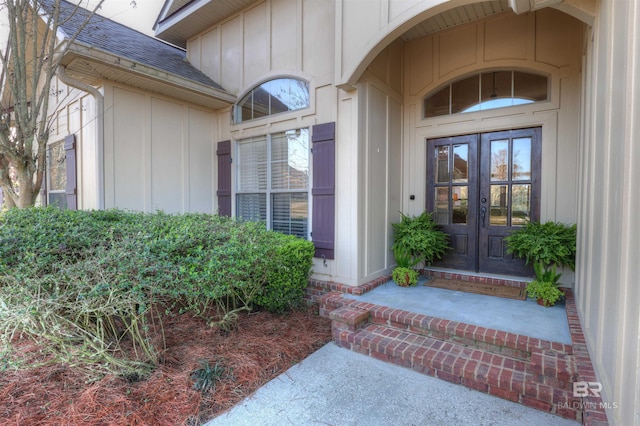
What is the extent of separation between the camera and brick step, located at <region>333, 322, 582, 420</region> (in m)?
2.20

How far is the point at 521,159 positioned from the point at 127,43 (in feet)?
21.9

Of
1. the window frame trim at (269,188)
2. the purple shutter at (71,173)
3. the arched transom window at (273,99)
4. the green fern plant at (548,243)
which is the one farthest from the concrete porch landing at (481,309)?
the purple shutter at (71,173)

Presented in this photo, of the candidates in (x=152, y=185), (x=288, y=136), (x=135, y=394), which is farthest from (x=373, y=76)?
(x=135, y=394)

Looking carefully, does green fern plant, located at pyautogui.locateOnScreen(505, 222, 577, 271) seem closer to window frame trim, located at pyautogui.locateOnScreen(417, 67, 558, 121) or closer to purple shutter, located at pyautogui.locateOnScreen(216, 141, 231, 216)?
window frame trim, located at pyautogui.locateOnScreen(417, 67, 558, 121)

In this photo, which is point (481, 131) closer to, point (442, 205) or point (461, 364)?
point (442, 205)

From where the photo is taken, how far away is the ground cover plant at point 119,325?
2.12m

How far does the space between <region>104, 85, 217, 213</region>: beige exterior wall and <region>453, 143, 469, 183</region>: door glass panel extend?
4336 millimetres

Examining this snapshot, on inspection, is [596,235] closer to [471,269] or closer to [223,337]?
[471,269]

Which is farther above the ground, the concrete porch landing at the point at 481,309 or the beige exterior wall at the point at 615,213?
the beige exterior wall at the point at 615,213

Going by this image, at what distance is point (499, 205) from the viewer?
4.37m

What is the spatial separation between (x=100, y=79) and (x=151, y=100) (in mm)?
729

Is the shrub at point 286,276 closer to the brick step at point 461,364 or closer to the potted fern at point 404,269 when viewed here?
the brick step at point 461,364

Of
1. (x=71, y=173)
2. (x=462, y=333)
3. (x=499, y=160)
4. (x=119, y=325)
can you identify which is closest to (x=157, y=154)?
(x=71, y=173)

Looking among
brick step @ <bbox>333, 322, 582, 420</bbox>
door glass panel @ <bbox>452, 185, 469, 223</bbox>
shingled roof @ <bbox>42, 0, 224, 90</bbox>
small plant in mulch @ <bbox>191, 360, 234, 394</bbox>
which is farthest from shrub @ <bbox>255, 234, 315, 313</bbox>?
shingled roof @ <bbox>42, 0, 224, 90</bbox>
